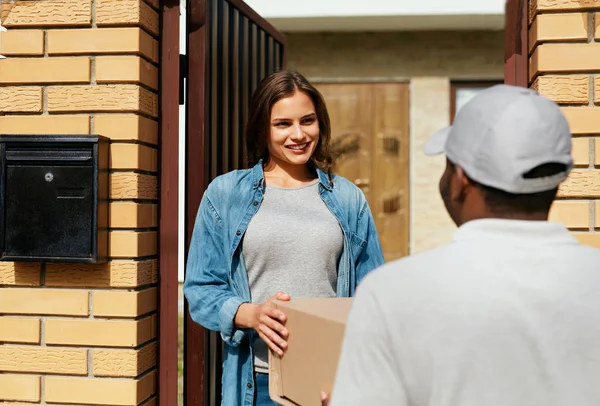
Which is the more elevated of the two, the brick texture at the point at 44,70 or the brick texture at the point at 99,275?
the brick texture at the point at 44,70

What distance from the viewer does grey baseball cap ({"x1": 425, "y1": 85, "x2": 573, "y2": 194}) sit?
1060mm

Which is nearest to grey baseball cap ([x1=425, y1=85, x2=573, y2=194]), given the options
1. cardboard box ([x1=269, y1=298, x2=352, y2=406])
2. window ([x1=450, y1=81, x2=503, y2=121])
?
cardboard box ([x1=269, y1=298, x2=352, y2=406])

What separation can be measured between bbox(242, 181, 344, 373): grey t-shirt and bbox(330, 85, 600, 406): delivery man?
1.18m

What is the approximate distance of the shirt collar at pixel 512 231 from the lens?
41.9 inches

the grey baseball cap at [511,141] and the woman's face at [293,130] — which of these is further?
the woman's face at [293,130]

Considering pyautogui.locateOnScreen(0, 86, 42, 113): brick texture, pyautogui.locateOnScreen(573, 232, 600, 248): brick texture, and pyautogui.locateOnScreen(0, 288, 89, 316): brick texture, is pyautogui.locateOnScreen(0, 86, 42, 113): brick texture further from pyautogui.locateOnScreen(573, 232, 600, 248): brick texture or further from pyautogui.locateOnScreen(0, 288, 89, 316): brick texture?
pyautogui.locateOnScreen(573, 232, 600, 248): brick texture

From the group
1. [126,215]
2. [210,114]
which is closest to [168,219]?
[126,215]

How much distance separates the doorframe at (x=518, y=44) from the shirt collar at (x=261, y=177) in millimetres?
761

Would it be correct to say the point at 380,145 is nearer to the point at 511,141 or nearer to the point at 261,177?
the point at 261,177

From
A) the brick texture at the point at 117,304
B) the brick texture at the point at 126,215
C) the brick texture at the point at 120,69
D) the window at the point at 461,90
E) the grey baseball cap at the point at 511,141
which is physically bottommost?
the brick texture at the point at 117,304

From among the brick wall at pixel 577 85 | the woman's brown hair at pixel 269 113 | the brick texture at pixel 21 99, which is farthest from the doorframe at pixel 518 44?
the brick texture at pixel 21 99

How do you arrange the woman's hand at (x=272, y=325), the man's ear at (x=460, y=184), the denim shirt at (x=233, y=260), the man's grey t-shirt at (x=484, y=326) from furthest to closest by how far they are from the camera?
the denim shirt at (x=233, y=260), the woman's hand at (x=272, y=325), the man's ear at (x=460, y=184), the man's grey t-shirt at (x=484, y=326)

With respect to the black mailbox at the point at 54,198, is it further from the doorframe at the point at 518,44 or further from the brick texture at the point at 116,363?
the doorframe at the point at 518,44

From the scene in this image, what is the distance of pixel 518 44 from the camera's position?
263 centimetres
